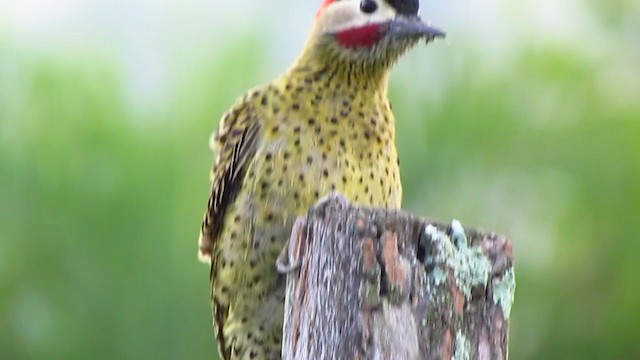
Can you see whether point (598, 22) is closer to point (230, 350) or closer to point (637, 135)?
point (637, 135)

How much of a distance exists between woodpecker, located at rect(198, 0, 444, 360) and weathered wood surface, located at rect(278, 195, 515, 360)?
2.15ft

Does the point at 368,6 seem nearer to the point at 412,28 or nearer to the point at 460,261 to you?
the point at 412,28

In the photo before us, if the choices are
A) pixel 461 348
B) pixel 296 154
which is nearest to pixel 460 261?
pixel 461 348

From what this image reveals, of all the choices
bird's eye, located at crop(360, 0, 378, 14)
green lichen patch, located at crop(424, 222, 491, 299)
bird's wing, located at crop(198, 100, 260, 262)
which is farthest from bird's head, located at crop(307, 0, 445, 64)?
green lichen patch, located at crop(424, 222, 491, 299)

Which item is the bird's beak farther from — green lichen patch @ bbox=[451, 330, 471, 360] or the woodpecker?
green lichen patch @ bbox=[451, 330, 471, 360]

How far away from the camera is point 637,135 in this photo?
3039 mm

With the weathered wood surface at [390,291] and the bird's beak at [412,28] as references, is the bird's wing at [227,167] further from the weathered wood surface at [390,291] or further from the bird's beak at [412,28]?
the weathered wood surface at [390,291]

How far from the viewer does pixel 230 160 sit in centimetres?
228

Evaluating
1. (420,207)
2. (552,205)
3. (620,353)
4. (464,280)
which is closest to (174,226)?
(420,207)

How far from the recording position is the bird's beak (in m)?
2.16

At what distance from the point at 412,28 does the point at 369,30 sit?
0.10m

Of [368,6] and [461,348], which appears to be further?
[368,6]

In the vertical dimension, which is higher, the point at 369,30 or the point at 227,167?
the point at 369,30

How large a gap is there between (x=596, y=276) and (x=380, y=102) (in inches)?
33.4
